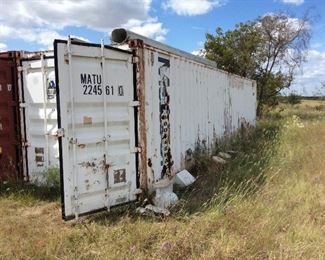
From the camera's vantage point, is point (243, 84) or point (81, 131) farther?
point (243, 84)

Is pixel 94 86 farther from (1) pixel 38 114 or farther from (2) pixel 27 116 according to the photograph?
(2) pixel 27 116

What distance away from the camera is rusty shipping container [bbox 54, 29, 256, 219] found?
203 inches

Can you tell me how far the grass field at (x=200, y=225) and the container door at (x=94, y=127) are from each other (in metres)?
0.31

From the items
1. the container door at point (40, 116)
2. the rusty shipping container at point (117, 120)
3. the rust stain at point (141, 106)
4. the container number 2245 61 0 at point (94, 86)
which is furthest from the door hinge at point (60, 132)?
the container door at point (40, 116)

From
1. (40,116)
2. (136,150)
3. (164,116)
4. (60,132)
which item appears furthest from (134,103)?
(40,116)

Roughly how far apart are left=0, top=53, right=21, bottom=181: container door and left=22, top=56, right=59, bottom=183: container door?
7.5 inches

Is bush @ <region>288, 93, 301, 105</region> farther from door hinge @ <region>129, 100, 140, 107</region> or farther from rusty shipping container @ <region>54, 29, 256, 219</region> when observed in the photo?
door hinge @ <region>129, 100, 140, 107</region>

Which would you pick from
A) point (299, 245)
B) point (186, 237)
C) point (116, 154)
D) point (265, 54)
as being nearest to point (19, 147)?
point (116, 154)

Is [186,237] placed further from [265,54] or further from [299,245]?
[265,54]

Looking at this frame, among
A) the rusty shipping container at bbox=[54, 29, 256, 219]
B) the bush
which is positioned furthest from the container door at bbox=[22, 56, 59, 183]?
the bush

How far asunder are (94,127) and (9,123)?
2.44 m

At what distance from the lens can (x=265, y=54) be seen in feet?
80.2

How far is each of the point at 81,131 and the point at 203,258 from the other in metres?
2.33

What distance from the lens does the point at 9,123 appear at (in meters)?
7.21
